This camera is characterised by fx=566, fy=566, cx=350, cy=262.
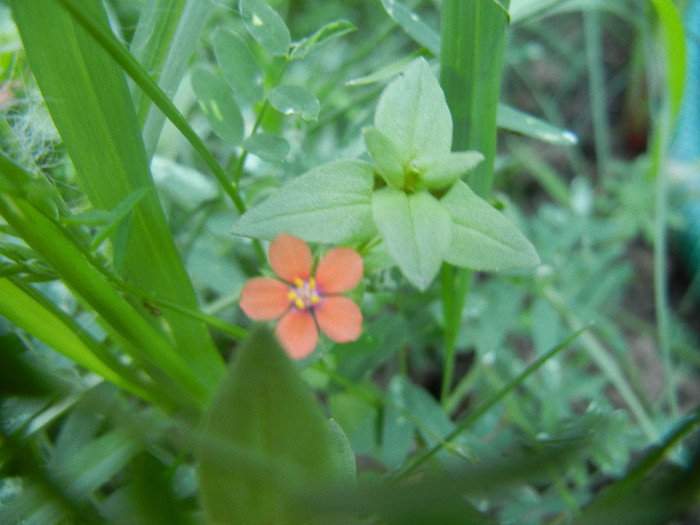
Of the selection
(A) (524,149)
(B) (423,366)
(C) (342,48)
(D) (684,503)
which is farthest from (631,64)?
(D) (684,503)

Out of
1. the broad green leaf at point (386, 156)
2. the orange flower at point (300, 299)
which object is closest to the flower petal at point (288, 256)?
the orange flower at point (300, 299)

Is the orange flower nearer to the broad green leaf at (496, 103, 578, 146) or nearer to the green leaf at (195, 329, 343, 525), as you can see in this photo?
the green leaf at (195, 329, 343, 525)

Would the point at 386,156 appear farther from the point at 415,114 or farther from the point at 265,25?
the point at 265,25

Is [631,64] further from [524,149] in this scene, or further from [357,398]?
[357,398]

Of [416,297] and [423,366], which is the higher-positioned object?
[416,297]

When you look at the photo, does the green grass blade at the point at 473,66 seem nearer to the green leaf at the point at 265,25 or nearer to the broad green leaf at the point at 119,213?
the green leaf at the point at 265,25

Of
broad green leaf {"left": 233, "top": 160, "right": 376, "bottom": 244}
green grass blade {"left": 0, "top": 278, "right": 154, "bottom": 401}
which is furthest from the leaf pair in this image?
green grass blade {"left": 0, "top": 278, "right": 154, "bottom": 401}
